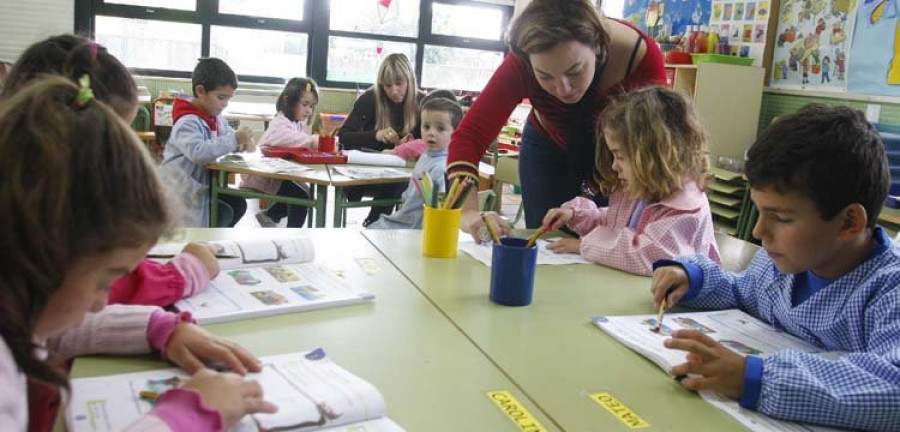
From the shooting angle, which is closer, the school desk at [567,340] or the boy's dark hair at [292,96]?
the school desk at [567,340]

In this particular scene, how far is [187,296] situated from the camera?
1.11m

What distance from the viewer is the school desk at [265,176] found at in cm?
288

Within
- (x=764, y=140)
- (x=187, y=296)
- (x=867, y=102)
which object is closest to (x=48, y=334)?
(x=187, y=296)

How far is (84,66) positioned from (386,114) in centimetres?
260

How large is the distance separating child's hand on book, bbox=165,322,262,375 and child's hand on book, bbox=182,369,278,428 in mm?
93

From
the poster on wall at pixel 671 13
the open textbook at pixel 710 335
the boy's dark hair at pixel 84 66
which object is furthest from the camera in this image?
the poster on wall at pixel 671 13

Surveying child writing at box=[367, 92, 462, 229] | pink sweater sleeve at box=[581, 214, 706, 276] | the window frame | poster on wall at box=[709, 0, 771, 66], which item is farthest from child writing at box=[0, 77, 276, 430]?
the window frame

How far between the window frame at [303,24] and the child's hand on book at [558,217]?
424cm

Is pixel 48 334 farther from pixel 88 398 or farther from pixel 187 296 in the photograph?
pixel 187 296

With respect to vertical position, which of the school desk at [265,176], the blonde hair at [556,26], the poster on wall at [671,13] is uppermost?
the poster on wall at [671,13]

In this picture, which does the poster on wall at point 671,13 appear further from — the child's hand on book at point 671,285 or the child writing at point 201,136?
the child's hand on book at point 671,285

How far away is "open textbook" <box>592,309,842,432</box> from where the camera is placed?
0.98 metres

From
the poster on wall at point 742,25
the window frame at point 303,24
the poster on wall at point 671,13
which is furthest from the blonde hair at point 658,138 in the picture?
the window frame at point 303,24

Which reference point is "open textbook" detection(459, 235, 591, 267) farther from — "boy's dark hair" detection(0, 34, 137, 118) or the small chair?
"boy's dark hair" detection(0, 34, 137, 118)
